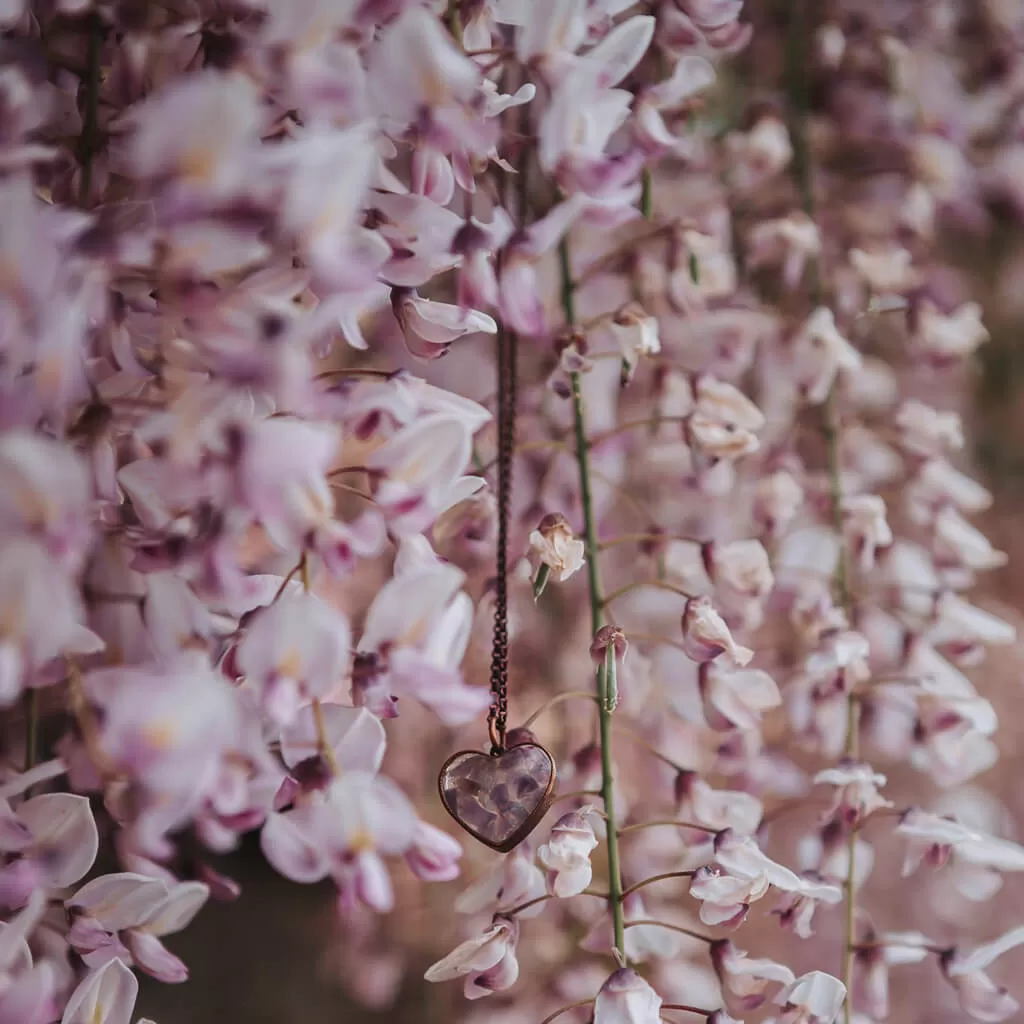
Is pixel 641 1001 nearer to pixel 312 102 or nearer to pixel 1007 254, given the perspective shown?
pixel 312 102

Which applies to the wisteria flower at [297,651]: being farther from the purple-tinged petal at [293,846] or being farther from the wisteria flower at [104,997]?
the wisteria flower at [104,997]

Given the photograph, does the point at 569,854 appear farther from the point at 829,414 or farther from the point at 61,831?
the point at 829,414

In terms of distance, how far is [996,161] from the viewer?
2.94 ft

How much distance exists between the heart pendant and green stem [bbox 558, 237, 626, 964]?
37 mm

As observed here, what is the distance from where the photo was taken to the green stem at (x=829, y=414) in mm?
593

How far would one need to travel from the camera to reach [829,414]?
0.71 m

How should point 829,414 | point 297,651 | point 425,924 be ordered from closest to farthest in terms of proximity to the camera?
point 297,651
point 829,414
point 425,924

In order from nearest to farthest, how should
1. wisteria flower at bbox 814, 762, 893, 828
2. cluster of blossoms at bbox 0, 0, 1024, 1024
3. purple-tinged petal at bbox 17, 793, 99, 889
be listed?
cluster of blossoms at bbox 0, 0, 1024, 1024, purple-tinged petal at bbox 17, 793, 99, 889, wisteria flower at bbox 814, 762, 893, 828

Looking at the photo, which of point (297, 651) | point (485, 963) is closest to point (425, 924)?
point (485, 963)

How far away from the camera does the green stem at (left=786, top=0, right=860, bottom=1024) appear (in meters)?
0.59

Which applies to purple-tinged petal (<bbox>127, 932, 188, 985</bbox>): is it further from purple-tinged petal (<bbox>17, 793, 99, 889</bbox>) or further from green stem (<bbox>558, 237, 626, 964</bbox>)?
green stem (<bbox>558, 237, 626, 964</bbox>)

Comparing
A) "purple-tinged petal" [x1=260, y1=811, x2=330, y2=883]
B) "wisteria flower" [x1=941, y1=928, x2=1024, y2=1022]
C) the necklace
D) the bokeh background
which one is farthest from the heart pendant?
the bokeh background

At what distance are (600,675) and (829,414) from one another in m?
0.33

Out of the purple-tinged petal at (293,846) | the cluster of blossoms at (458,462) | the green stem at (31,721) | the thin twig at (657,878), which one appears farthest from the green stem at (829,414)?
the green stem at (31,721)
